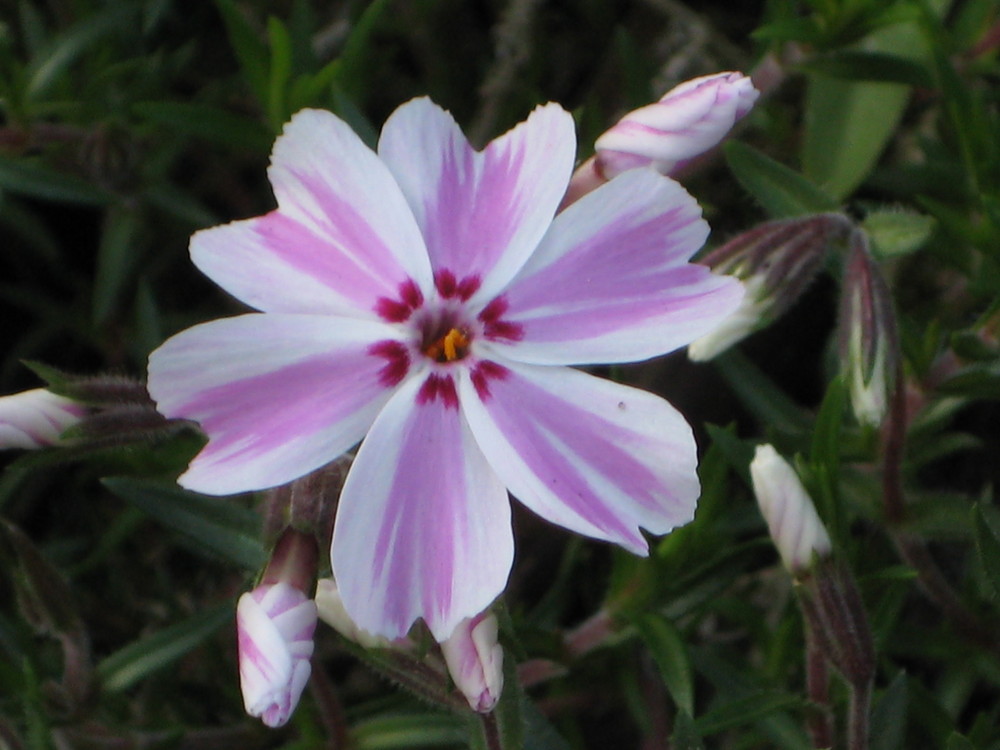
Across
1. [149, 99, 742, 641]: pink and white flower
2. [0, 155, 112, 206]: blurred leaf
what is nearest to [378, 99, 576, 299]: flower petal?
[149, 99, 742, 641]: pink and white flower

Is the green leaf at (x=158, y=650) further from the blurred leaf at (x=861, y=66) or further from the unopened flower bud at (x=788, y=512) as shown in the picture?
the blurred leaf at (x=861, y=66)

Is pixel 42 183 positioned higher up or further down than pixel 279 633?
further down

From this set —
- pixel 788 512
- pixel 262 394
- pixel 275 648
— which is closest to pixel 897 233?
pixel 788 512

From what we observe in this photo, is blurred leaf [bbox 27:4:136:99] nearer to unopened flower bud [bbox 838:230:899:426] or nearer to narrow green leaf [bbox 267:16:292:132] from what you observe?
narrow green leaf [bbox 267:16:292:132]

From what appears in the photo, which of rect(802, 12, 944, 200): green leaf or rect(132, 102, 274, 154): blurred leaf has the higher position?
rect(132, 102, 274, 154): blurred leaf

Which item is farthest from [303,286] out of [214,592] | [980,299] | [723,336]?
[980,299]

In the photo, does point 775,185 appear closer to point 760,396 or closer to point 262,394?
point 760,396
